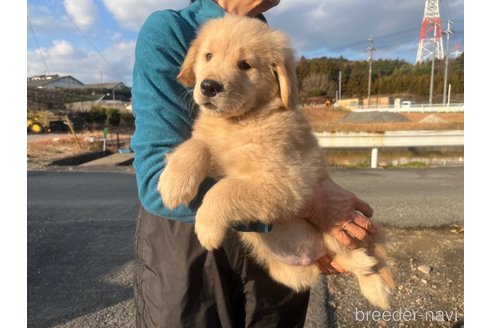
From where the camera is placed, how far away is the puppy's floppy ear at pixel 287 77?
2.09 metres

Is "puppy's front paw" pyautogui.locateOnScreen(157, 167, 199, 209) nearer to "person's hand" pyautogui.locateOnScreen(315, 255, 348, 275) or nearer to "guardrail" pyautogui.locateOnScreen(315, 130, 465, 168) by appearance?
"person's hand" pyautogui.locateOnScreen(315, 255, 348, 275)

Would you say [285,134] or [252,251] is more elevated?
[285,134]

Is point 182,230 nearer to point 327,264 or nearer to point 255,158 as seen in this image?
point 255,158

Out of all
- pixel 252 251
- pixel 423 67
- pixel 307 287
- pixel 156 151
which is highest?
pixel 423 67

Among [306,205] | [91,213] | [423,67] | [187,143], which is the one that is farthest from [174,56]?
[423,67]

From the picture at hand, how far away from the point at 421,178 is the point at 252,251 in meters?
11.3

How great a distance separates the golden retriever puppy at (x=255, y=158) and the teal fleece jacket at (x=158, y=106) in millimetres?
61

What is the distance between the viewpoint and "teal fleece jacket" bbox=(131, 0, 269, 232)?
1785 millimetres

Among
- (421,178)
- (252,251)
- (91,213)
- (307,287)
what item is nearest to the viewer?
(252,251)

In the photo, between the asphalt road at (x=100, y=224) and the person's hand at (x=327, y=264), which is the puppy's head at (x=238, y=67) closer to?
the person's hand at (x=327, y=264)

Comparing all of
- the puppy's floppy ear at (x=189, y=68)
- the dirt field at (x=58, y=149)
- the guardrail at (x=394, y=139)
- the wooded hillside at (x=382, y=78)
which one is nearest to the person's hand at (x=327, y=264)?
the puppy's floppy ear at (x=189, y=68)

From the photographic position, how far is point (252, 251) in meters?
2.08

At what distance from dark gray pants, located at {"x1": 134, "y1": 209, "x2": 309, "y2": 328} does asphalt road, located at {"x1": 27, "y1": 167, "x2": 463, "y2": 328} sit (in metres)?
2.21
